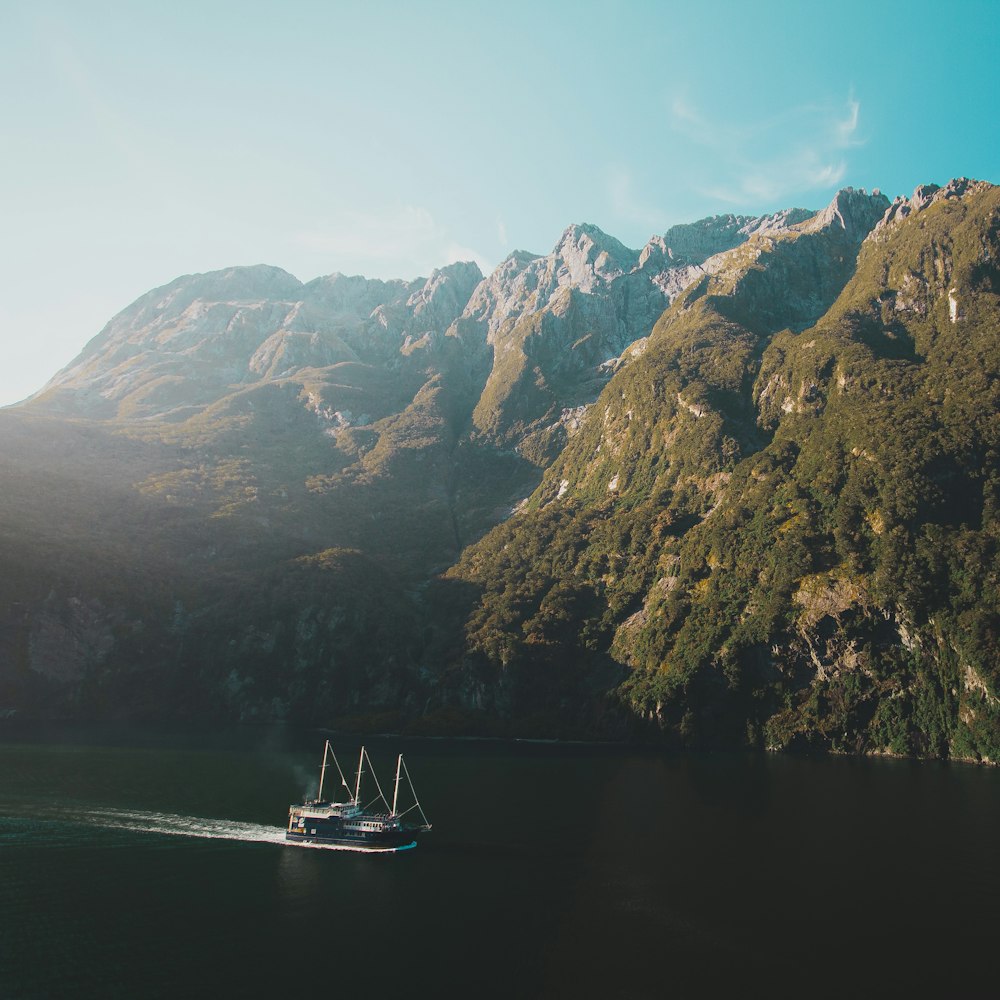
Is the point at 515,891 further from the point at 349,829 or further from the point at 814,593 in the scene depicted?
the point at 814,593

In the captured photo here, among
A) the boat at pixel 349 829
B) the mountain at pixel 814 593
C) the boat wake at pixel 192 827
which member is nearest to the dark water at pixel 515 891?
the boat wake at pixel 192 827

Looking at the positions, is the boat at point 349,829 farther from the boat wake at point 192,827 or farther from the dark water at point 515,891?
the dark water at point 515,891

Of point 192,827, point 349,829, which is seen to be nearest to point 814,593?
point 349,829

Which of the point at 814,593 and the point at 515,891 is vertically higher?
the point at 814,593

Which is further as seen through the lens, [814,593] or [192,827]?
[814,593]

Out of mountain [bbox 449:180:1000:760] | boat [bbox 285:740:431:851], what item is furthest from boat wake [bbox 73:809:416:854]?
mountain [bbox 449:180:1000:760]

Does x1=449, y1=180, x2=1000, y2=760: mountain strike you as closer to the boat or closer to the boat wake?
the boat

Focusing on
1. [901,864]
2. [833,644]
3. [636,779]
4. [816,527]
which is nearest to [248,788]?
[636,779]
